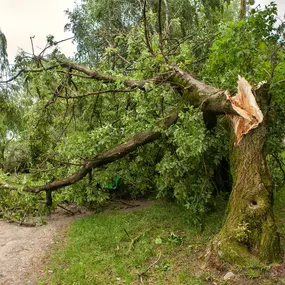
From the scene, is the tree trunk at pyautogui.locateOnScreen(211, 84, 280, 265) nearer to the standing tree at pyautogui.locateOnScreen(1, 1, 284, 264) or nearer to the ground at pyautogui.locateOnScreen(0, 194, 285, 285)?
the standing tree at pyautogui.locateOnScreen(1, 1, 284, 264)

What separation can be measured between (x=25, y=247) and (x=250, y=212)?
12.7 ft

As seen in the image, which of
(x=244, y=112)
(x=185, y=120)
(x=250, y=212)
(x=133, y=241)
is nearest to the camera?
(x=250, y=212)

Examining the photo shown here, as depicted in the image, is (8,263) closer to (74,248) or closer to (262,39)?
(74,248)

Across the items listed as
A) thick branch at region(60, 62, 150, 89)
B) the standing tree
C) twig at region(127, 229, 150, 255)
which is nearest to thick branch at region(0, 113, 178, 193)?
the standing tree

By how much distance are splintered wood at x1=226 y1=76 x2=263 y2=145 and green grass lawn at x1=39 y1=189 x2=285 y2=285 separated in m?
1.67

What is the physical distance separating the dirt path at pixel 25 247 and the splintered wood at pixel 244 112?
342 cm

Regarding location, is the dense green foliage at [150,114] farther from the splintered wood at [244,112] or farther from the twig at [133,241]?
the twig at [133,241]

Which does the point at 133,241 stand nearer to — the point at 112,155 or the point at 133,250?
the point at 133,250

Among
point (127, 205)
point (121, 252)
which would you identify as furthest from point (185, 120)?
point (127, 205)

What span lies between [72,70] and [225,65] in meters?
3.32

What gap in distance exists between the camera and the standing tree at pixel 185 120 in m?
3.65

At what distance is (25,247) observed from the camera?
17.5 ft

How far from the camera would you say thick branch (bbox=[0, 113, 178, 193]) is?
5133mm

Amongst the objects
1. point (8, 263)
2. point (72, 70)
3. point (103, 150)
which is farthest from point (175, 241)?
point (72, 70)
